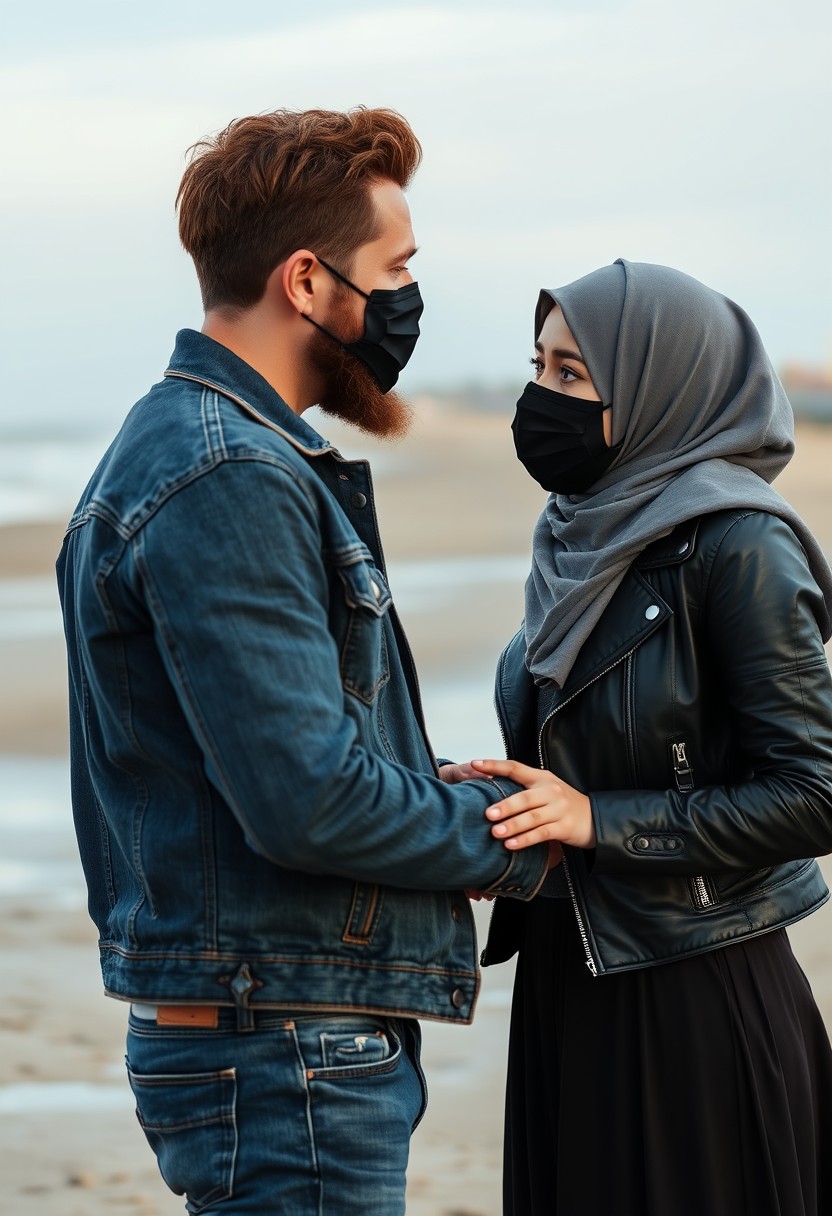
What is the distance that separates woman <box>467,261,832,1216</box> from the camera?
A: 7.25 feet

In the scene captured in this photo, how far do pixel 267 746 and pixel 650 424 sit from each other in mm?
1088

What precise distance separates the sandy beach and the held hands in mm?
906

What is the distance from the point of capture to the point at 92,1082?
13.7 feet

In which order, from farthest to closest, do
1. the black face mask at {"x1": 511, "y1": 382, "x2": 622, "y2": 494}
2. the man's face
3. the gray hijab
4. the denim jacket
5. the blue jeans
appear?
the black face mask at {"x1": 511, "y1": 382, "x2": 622, "y2": 494} < the gray hijab < the man's face < the blue jeans < the denim jacket

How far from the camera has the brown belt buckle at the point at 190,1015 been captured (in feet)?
6.19

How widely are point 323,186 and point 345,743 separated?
0.82 m

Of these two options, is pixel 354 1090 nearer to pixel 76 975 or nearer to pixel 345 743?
pixel 345 743

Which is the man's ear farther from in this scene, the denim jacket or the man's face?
the denim jacket

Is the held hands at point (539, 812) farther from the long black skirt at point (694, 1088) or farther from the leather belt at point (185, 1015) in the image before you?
the leather belt at point (185, 1015)

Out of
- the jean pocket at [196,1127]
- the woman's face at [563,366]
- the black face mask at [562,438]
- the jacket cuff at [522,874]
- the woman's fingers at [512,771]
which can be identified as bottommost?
the jean pocket at [196,1127]

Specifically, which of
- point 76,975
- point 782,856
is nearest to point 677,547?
point 782,856

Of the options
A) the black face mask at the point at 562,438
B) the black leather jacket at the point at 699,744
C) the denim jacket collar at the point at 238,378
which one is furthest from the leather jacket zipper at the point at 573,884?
the denim jacket collar at the point at 238,378

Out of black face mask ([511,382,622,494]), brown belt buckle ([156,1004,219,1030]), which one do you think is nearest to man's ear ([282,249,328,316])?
black face mask ([511,382,622,494])

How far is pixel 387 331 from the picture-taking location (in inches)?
85.0
